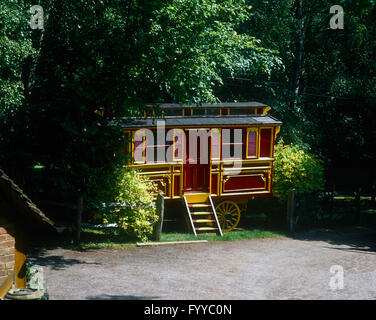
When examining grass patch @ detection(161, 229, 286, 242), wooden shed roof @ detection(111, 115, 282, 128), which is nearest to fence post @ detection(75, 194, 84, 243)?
wooden shed roof @ detection(111, 115, 282, 128)

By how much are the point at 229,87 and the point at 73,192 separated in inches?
531

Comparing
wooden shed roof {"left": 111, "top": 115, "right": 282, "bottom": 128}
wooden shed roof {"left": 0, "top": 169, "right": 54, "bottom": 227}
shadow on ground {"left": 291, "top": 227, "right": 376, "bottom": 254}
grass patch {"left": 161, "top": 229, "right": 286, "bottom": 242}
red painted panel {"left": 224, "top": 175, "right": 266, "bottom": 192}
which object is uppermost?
wooden shed roof {"left": 111, "top": 115, "right": 282, "bottom": 128}

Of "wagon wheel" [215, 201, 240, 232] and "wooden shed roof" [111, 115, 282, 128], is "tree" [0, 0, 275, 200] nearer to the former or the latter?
"wooden shed roof" [111, 115, 282, 128]

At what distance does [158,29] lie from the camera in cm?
1683

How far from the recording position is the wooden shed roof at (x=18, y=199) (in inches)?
328

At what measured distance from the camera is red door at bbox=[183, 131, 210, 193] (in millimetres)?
19156

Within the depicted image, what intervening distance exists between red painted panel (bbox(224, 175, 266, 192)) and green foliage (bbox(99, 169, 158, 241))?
12.4ft

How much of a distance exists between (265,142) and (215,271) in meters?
7.26

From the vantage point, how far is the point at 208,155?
1916 cm

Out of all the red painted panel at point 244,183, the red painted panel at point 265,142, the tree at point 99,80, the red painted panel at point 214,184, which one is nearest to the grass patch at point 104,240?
the tree at point 99,80

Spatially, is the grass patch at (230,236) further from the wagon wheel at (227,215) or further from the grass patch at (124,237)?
the wagon wheel at (227,215)

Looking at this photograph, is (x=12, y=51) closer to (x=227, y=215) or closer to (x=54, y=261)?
(x=54, y=261)

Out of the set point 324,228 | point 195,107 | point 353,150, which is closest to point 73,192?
point 195,107
